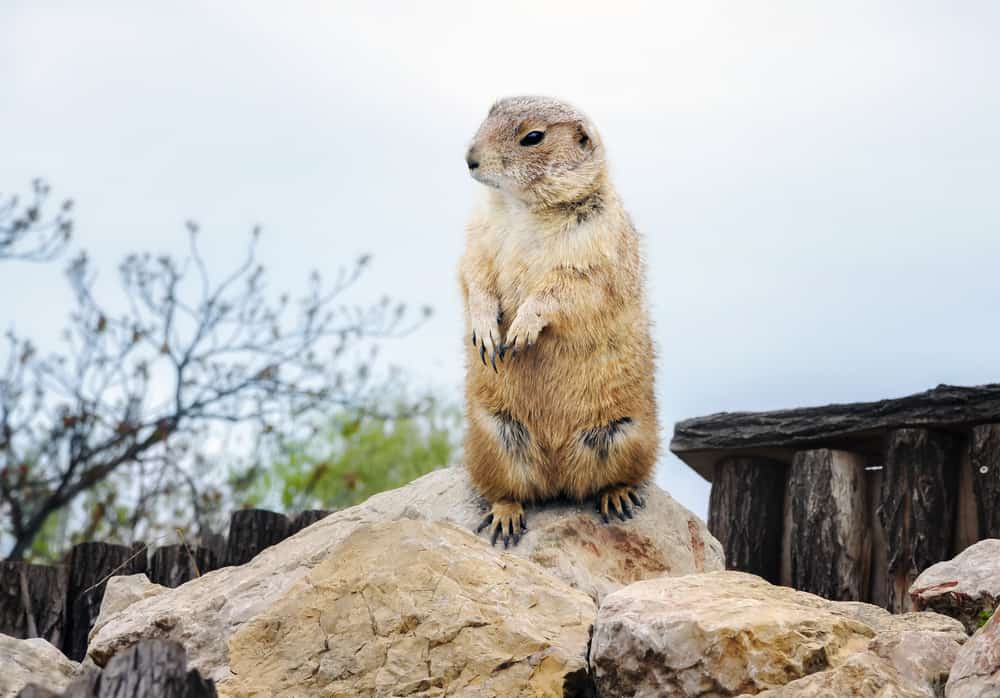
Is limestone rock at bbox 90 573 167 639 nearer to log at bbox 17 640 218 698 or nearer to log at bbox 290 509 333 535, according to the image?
log at bbox 290 509 333 535

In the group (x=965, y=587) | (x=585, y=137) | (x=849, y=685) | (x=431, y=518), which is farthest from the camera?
(x=431, y=518)

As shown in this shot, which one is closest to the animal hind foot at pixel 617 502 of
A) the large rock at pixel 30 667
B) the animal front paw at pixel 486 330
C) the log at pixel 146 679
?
the animal front paw at pixel 486 330

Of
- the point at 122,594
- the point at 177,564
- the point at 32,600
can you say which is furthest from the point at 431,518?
the point at 32,600

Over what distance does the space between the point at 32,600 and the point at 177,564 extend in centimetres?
81

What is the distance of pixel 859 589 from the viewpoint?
7891 millimetres

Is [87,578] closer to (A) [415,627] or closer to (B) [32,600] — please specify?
(B) [32,600]

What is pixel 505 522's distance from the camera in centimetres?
604

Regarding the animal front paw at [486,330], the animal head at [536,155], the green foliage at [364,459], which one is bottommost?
the green foliage at [364,459]

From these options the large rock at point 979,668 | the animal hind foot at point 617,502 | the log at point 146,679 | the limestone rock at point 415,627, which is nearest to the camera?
the log at point 146,679

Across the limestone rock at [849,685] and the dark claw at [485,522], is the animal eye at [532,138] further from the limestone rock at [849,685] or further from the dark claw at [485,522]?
the limestone rock at [849,685]

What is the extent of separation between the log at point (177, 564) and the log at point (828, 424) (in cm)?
285

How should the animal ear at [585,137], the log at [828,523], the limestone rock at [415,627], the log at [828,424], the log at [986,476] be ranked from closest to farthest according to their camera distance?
1. the limestone rock at [415,627]
2. the animal ear at [585,137]
3. the log at [986,476]
4. the log at [828,424]
5. the log at [828,523]

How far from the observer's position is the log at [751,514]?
8.24 m

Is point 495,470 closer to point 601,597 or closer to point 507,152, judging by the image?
point 601,597
